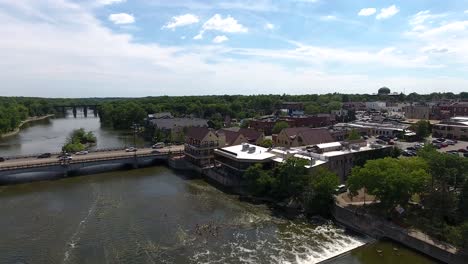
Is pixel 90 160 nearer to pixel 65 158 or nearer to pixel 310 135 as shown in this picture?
pixel 65 158

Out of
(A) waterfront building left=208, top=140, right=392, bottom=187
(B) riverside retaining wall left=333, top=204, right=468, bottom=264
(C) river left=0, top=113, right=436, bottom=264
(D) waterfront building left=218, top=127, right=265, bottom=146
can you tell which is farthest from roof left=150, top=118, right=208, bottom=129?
(B) riverside retaining wall left=333, top=204, right=468, bottom=264

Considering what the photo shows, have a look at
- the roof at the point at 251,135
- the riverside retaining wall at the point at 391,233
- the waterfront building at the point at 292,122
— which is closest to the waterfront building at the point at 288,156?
the riverside retaining wall at the point at 391,233

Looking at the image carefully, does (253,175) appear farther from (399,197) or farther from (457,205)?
(457,205)

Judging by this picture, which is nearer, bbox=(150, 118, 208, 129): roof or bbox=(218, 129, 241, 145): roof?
bbox=(218, 129, 241, 145): roof

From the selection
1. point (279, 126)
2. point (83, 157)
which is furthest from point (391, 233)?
point (279, 126)

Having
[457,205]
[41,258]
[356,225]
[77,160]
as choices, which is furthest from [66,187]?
[457,205]

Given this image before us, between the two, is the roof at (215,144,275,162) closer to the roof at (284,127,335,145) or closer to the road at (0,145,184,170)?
the roof at (284,127,335,145)
